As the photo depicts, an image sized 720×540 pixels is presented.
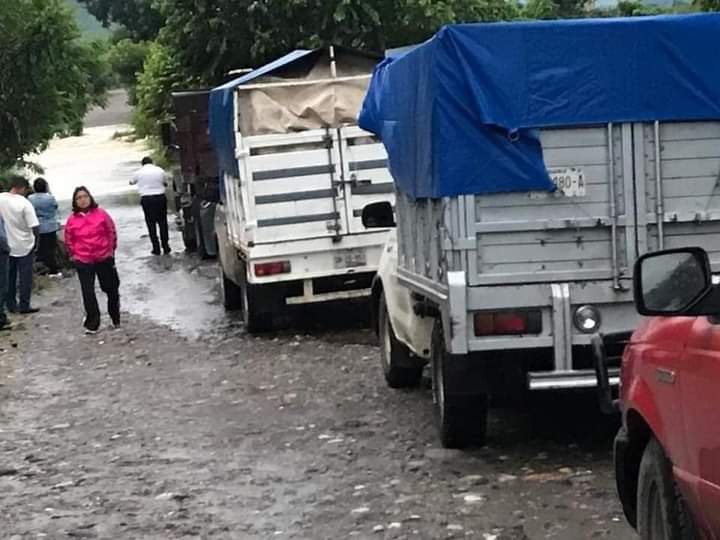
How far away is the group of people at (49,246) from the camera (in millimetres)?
15828

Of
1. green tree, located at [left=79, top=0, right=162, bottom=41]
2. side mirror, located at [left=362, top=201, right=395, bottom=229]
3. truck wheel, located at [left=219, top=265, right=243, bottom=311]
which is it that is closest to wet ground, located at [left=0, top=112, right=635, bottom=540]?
side mirror, located at [left=362, top=201, right=395, bottom=229]

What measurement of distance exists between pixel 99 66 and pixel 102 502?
22.6 metres

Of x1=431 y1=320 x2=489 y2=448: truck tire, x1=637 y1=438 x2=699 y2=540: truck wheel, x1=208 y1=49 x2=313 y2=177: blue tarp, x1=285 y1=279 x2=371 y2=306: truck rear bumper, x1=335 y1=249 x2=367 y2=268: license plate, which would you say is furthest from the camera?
x1=208 y1=49 x2=313 y2=177: blue tarp

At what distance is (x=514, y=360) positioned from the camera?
8.14 meters

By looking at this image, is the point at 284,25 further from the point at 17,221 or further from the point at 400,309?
the point at 400,309

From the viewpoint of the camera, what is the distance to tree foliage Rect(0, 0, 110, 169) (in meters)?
26.3

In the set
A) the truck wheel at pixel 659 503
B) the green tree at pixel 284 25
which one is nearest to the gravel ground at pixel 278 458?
the truck wheel at pixel 659 503

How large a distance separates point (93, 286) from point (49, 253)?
7.79 m

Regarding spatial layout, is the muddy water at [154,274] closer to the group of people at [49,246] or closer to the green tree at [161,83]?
the group of people at [49,246]

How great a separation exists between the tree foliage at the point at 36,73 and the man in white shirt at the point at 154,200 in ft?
8.13

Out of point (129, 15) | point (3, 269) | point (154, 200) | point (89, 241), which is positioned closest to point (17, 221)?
point (3, 269)

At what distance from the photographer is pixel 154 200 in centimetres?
2580

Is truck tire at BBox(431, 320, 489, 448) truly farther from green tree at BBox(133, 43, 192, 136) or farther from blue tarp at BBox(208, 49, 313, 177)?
green tree at BBox(133, 43, 192, 136)

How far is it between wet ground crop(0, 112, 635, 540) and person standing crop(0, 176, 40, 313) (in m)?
3.31
